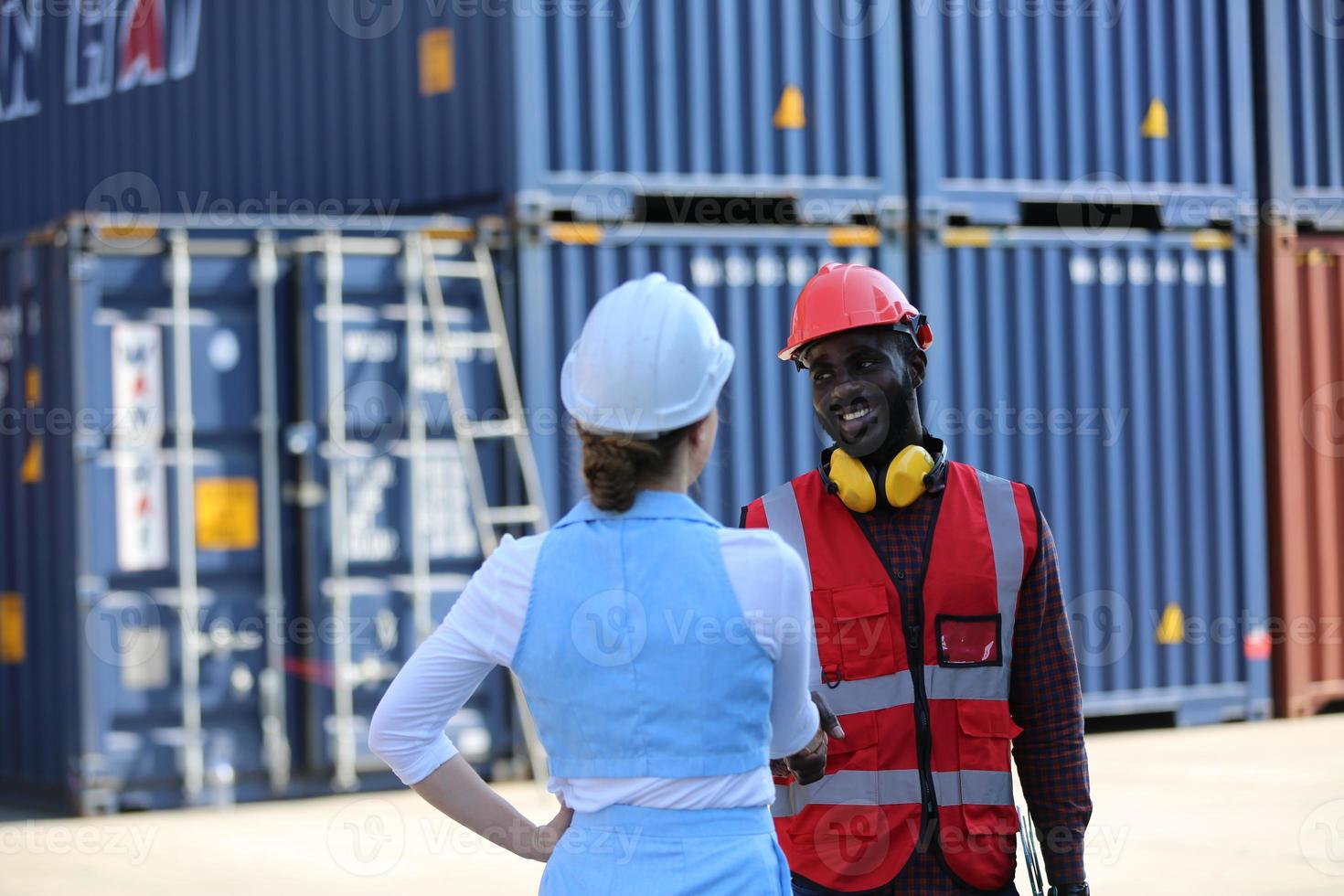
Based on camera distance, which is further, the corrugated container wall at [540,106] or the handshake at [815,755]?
the corrugated container wall at [540,106]

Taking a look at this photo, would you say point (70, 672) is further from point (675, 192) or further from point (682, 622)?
point (682, 622)

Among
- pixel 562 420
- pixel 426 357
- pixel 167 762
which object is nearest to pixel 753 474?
pixel 562 420

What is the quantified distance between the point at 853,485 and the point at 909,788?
0.52 m

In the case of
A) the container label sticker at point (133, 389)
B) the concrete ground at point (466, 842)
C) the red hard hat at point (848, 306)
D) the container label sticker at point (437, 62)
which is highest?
the container label sticker at point (437, 62)

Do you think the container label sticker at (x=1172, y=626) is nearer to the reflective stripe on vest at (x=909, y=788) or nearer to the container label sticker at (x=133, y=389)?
the container label sticker at (x=133, y=389)

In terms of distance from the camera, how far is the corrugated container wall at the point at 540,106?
33.9 feet

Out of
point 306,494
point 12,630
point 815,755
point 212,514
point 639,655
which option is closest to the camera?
point 639,655

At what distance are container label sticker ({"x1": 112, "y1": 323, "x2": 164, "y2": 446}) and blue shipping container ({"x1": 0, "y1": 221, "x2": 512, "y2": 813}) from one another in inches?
0.4

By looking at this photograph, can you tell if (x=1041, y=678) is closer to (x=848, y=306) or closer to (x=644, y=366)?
(x=848, y=306)

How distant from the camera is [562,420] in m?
10.3

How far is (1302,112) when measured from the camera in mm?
12164

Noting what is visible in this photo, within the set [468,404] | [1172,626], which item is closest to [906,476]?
[468,404]

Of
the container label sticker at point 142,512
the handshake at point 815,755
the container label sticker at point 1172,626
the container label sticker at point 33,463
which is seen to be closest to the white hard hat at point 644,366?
the handshake at point 815,755

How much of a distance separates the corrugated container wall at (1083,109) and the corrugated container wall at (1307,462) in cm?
67
